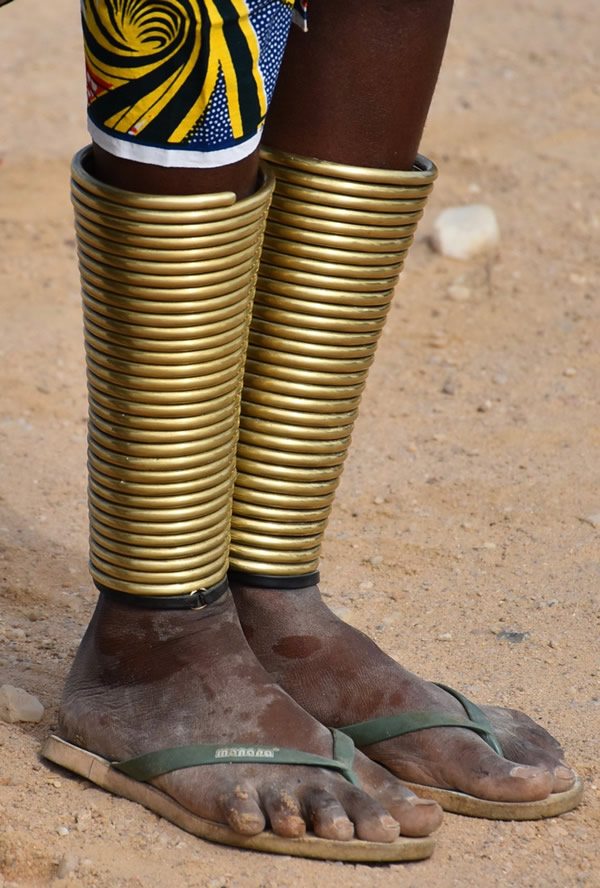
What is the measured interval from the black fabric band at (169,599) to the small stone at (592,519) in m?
1.08

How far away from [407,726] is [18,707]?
1.58 feet

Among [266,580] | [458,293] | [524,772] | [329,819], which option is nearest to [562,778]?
[524,772]

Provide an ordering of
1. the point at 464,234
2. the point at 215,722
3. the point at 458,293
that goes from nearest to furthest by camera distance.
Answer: the point at 215,722 < the point at 458,293 < the point at 464,234

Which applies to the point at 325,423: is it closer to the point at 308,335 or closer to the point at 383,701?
the point at 308,335

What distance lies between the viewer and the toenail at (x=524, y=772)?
4.80ft

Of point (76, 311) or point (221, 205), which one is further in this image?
point (76, 311)

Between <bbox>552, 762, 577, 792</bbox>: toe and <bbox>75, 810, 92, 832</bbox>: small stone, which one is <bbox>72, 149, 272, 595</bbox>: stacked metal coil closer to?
<bbox>75, 810, 92, 832</bbox>: small stone

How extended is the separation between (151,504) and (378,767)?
39 cm

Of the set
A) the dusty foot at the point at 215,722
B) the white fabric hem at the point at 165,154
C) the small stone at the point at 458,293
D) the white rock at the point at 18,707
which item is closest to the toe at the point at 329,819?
the dusty foot at the point at 215,722

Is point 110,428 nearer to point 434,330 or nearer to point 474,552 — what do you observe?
point 474,552

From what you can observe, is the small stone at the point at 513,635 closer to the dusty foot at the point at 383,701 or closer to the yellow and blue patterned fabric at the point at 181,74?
the dusty foot at the point at 383,701

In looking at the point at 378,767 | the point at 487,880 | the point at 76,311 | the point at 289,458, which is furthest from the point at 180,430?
the point at 76,311

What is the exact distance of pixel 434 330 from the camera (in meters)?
3.29

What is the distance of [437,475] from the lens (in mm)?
2617
